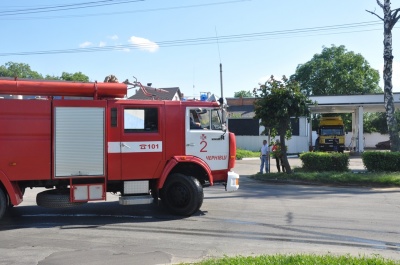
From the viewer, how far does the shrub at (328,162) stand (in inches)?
805

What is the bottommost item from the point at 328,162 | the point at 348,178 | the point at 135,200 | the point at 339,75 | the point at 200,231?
the point at 200,231

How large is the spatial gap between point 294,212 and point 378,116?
61553 millimetres

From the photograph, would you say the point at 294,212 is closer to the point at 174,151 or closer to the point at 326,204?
the point at 326,204

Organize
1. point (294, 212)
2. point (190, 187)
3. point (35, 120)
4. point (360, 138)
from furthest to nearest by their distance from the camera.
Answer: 1. point (360, 138)
2. point (294, 212)
3. point (190, 187)
4. point (35, 120)

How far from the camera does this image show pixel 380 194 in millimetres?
15203

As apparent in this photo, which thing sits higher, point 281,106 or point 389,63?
point 389,63

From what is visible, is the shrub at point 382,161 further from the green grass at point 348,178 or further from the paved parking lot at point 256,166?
the paved parking lot at point 256,166

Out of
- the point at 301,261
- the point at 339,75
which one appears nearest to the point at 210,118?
the point at 301,261

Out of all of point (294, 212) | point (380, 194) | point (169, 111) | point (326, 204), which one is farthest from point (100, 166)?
point (380, 194)

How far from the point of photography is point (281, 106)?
19703 millimetres

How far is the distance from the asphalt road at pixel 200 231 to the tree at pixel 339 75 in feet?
169

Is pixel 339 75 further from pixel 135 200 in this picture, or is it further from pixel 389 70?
pixel 135 200

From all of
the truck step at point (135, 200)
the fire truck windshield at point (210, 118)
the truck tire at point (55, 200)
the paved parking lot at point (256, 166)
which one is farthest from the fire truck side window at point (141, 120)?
the paved parking lot at point (256, 166)

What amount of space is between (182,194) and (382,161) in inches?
490
